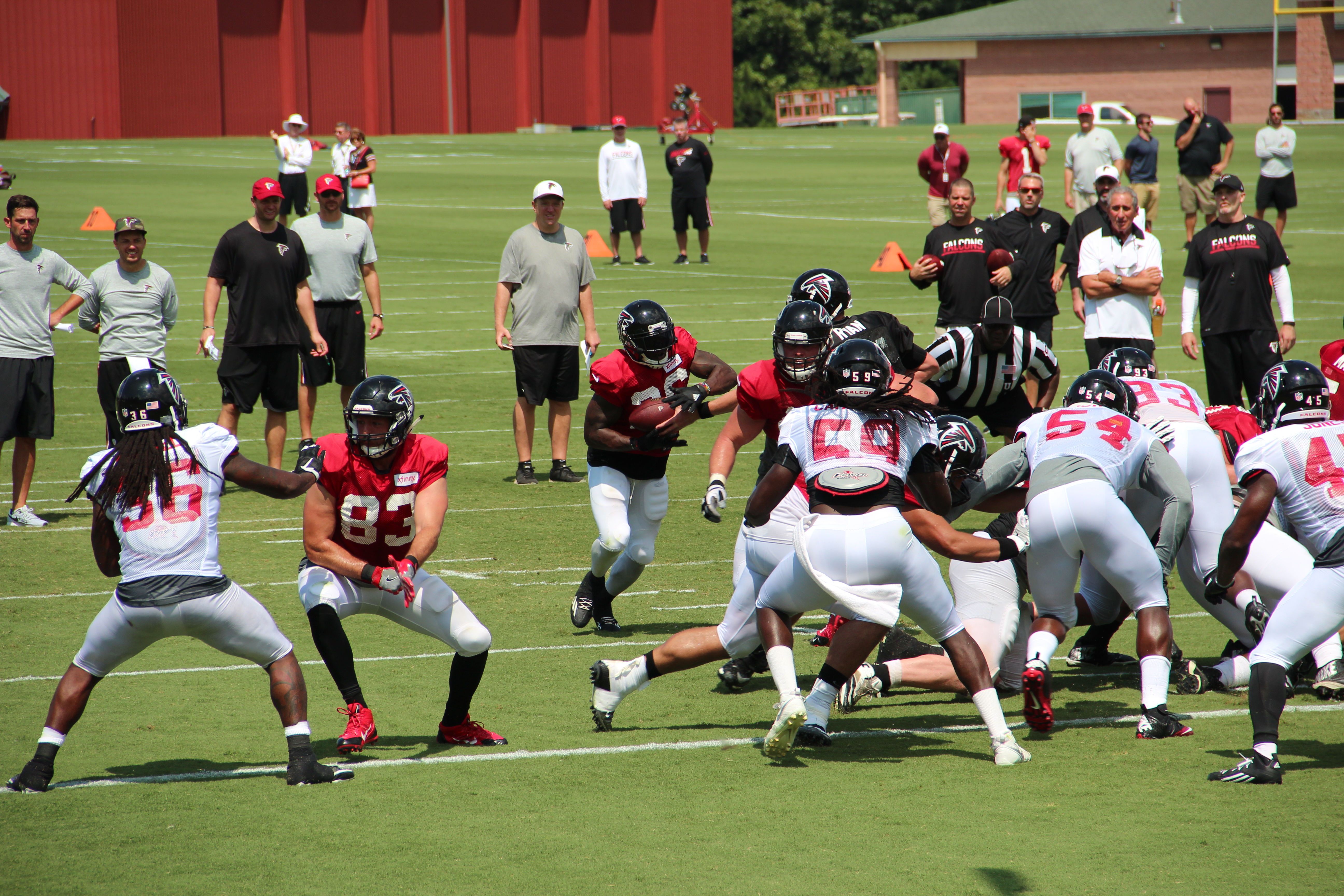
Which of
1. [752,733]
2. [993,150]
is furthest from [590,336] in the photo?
[993,150]

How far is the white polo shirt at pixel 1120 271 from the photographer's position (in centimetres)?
1222

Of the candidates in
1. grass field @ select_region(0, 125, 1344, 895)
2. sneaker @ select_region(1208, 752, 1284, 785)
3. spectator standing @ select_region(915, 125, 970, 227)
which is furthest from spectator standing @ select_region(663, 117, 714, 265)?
sneaker @ select_region(1208, 752, 1284, 785)

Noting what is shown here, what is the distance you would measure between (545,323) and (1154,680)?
6832mm

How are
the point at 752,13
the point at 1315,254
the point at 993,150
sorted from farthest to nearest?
the point at 752,13 < the point at 993,150 < the point at 1315,254

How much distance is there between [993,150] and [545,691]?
41.6 m

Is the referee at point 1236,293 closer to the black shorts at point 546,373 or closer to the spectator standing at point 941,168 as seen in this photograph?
the black shorts at point 546,373

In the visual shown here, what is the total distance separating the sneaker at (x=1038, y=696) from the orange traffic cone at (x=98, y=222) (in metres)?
23.7

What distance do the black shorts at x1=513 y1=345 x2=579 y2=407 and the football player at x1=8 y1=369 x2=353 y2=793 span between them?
20.4ft

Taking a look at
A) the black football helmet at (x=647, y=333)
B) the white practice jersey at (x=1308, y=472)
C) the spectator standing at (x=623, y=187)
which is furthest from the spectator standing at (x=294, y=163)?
the white practice jersey at (x=1308, y=472)

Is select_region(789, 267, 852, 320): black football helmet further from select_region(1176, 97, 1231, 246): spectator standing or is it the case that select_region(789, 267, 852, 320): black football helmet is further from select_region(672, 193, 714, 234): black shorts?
select_region(1176, 97, 1231, 246): spectator standing

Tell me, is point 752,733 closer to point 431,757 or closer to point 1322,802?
point 431,757

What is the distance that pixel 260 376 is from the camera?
38.8ft

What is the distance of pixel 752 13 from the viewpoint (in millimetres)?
76500

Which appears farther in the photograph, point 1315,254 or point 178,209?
point 178,209
